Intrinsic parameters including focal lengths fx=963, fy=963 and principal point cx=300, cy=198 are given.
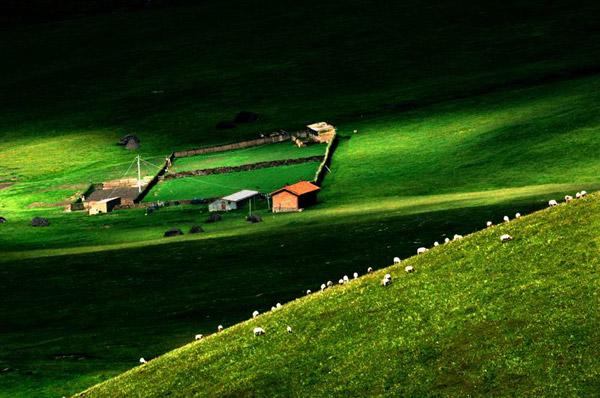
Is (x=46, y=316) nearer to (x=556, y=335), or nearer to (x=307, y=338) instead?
(x=307, y=338)

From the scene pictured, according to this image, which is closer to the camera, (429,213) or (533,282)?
(533,282)

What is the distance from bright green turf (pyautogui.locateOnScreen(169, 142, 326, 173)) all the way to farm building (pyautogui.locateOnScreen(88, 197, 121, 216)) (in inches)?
687

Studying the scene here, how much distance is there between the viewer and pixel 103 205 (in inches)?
4973

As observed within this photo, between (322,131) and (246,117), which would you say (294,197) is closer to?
(322,131)

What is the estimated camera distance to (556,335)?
71.4ft

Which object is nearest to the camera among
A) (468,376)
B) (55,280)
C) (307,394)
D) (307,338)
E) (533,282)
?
(468,376)

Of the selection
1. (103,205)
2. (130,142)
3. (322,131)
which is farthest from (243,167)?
(130,142)

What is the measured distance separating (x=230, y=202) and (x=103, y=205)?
65.3 feet

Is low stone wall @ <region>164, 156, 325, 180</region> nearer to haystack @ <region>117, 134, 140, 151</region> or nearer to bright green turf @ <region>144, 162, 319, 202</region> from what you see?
bright green turf @ <region>144, 162, 319, 202</region>

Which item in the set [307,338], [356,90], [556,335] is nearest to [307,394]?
[307,338]

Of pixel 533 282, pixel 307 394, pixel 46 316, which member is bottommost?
pixel 46 316

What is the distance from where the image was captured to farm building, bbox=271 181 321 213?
110500 mm

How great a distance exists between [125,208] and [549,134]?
5645 centimetres

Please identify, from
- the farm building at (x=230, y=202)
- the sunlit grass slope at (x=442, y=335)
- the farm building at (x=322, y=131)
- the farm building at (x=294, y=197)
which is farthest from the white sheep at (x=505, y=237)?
the farm building at (x=322, y=131)
